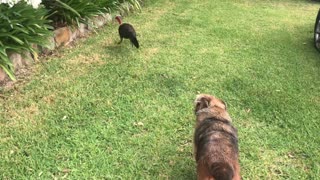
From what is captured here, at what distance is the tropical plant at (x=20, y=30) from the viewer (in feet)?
11.9

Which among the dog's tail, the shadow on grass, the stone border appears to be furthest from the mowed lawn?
the dog's tail

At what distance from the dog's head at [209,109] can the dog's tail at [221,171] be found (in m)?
0.52

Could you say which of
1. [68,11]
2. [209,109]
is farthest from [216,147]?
[68,11]

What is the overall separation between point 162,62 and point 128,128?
142cm

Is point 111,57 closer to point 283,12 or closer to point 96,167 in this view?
point 96,167

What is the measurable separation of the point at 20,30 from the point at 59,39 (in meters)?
0.83

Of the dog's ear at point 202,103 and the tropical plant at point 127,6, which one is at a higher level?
the dog's ear at point 202,103

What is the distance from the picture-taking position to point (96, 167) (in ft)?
8.91

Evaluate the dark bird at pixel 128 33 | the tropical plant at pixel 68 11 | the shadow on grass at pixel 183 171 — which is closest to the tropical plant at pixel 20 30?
the tropical plant at pixel 68 11

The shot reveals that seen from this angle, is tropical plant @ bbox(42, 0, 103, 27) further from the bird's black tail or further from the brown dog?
the brown dog

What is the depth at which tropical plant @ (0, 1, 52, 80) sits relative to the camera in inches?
142

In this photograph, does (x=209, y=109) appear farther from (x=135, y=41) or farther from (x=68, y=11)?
(x=68, y=11)


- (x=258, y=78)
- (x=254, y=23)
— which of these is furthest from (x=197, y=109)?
(x=254, y=23)

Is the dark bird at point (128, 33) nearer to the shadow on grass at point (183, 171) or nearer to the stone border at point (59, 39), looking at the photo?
the stone border at point (59, 39)
